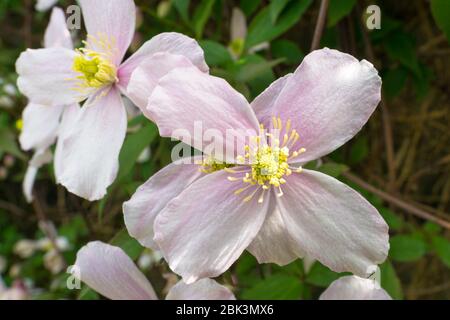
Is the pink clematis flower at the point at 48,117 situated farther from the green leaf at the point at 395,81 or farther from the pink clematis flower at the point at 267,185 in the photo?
the green leaf at the point at 395,81

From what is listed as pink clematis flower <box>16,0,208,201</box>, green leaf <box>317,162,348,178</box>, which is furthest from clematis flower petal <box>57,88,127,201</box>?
green leaf <box>317,162,348,178</box>

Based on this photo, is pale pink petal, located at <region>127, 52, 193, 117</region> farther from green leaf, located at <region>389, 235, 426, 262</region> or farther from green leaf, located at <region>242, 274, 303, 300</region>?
green leaf, located at <region>389, 235, 426, 262</region>

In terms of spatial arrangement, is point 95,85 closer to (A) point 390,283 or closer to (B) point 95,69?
(B) point 95,69

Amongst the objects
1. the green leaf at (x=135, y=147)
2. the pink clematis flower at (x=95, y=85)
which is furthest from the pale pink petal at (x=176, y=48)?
the green leaf at (x=135, y=147)

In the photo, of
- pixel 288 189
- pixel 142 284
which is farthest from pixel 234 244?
pixel 142 284
